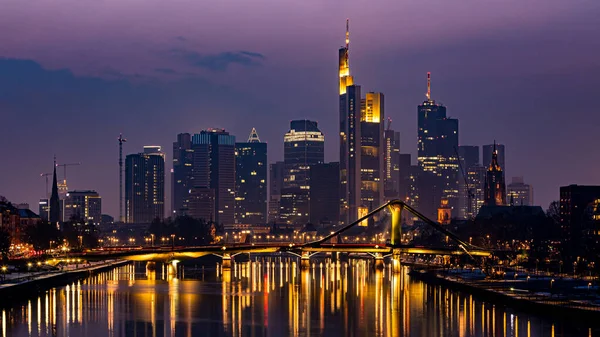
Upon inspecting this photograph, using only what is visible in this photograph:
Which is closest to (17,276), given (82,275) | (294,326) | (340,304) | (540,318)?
(82,275)

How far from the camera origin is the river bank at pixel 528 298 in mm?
96125

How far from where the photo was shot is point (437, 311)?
109000 millimetres

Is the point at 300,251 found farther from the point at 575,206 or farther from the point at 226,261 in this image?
the point at 575,206

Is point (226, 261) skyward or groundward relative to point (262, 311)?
skyward

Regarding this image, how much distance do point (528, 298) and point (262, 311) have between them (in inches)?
1010

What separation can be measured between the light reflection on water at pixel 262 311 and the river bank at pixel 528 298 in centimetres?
181

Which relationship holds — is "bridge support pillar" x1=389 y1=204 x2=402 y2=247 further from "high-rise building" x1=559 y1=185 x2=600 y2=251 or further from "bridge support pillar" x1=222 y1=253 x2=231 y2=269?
"bridge support pillar" x1=222 y1=253 x2=231 y2=269

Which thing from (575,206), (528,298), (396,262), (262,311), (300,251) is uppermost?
(575,206)

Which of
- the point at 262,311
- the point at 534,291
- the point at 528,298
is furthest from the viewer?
the point at 534,291

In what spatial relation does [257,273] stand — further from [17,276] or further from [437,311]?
[437,311]

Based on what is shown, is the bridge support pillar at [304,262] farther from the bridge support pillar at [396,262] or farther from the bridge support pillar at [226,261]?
the bridge support pillar at [396,262]

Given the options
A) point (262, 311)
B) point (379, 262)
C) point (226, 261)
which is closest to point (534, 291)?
point (262, 311)

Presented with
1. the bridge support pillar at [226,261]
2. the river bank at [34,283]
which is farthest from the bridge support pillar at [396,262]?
the river bank at [34,283]

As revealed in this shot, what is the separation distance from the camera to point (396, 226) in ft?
613
